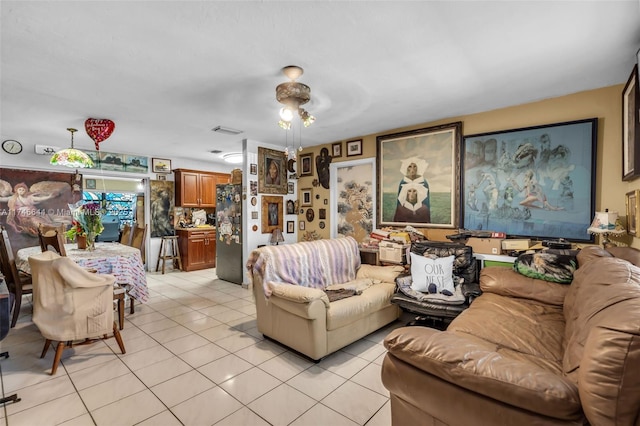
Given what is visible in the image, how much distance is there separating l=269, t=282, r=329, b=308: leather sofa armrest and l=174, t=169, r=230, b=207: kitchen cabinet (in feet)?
15.7

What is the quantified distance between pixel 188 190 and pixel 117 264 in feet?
11.6

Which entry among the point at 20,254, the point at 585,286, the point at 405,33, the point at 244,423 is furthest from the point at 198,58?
the point at 20,254

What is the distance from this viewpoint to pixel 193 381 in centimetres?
231

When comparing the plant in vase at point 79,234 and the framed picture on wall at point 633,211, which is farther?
the plant in vase at point 79,234

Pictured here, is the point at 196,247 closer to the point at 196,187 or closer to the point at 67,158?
the point at 196,187

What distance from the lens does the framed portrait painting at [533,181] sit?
301 centimetres

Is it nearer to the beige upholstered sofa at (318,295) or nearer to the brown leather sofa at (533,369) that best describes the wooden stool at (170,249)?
the beige upholstered sofa at (318,295)

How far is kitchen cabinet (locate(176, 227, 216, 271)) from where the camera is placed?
21.1 ft

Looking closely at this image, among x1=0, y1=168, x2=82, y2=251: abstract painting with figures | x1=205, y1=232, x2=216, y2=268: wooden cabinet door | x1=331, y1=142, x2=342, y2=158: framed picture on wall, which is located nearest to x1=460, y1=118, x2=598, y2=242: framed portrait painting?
x1=331, y1=142, x2=342, y2=158: framed picture on wall

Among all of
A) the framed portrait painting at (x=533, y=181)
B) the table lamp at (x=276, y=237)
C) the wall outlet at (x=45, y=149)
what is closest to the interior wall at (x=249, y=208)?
the table lamp at (x=276, y=237)

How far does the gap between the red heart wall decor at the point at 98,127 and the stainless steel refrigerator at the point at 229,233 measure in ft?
6.54

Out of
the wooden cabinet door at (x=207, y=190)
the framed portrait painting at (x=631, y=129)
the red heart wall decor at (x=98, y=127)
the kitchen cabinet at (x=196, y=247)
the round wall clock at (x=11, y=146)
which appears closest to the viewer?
the framed portrait painting at (x=631, y=129)

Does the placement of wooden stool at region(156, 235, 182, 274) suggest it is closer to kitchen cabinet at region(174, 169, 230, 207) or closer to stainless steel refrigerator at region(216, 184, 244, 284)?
kitchen cabinet at region(174, 169, 230, 207)

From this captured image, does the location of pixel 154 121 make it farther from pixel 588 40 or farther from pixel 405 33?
pixel 588 40
